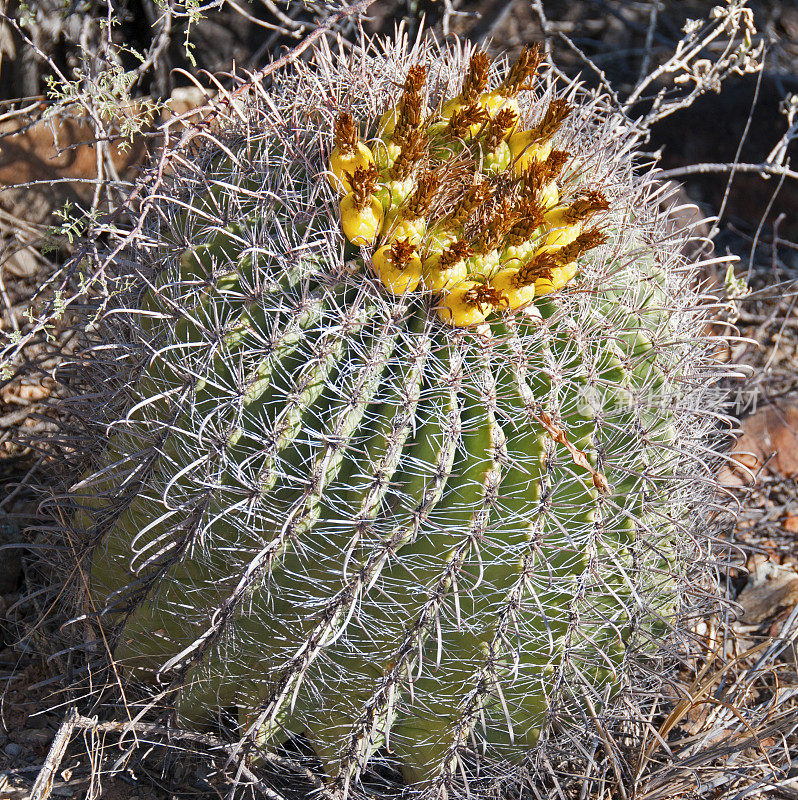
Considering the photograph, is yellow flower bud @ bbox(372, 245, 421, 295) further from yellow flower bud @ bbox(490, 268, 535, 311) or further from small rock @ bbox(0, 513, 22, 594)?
small rock @ bbox(0, 513, 22, 594)

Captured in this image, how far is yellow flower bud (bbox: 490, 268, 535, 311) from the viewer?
1.86 metres

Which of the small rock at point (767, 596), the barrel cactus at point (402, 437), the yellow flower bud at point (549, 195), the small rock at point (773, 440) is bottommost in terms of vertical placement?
the small rock at point (767, 596)

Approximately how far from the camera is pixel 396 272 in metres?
1.83

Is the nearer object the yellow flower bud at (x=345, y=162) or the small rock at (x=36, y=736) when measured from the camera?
the yellow flower bud at (x=345, y=162)

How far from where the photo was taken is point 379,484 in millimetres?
1758

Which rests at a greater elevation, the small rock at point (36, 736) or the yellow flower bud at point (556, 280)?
the yellow flower bud at point (556, 280)

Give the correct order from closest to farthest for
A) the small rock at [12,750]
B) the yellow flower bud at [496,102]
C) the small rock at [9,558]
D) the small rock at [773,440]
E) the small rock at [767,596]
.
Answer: the yellow flower bud at [496,102] < the small rock at [12,750] < the small rock at [9,558] < the small rock at [767,596] < the small rock at [773,440]

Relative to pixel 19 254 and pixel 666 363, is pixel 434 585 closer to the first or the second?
pixel 666 363

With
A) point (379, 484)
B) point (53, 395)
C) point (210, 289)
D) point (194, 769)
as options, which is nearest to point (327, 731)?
point (194, 769)

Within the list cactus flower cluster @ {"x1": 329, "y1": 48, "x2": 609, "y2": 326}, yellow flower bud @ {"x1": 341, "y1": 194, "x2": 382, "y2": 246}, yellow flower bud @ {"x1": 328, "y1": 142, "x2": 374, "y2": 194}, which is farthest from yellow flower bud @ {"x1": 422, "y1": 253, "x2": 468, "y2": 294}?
yellow flower bud @ {"x1": 328, "y1": 142, "x2": 374, "y2": 194}

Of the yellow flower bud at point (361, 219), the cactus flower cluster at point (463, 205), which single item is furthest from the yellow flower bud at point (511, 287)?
the yellow flower bud at point (361, 219)

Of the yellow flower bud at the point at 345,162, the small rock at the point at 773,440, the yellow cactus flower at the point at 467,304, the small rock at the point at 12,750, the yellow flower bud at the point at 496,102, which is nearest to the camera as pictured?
the yellow cactus flower at the point at 467,304

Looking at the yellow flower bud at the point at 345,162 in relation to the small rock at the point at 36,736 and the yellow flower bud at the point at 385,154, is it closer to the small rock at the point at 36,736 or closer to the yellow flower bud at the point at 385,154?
the yellow flower bud at the point at 385,154

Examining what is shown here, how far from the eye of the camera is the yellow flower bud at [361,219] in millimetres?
1854
